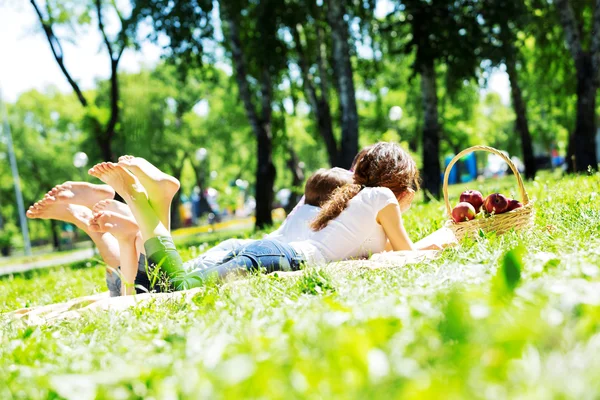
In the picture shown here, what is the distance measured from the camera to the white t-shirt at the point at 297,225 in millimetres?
4750

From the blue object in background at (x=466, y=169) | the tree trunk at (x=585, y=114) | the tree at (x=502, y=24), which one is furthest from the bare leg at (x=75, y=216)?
the blue object in background at (x=466, y=169)

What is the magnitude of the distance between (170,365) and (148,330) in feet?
2.49

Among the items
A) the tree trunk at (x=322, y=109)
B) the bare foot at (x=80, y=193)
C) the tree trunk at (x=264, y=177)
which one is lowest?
the tree trunk at (x=264, y=177)

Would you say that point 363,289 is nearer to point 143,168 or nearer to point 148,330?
point 148,330

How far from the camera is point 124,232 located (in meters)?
3.90

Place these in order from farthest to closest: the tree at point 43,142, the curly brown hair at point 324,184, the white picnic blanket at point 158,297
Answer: the tree at point 43,142 → the curly brown hair at point 324,184 → the white picnic blanket at point 158,297

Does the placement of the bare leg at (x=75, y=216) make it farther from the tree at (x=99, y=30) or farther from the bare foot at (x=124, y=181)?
the tree at (x=99, y=30)

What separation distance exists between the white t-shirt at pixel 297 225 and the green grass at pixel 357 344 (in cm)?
179

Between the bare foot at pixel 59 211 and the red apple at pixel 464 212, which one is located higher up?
the bare foot at pixel 59 211

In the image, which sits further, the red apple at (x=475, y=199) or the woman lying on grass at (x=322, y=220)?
the red apple at (x=475, y=199)

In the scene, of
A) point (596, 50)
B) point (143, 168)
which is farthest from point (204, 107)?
point (143, 168)

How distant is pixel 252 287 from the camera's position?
10.4 ft

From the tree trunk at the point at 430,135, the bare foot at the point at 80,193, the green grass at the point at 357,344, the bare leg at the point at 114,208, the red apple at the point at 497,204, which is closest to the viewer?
the green grass at the point at 357,344

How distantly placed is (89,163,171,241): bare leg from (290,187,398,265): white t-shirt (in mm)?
1032
